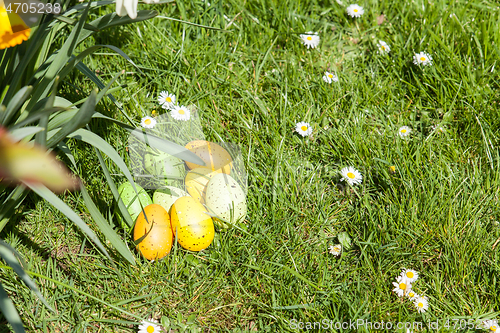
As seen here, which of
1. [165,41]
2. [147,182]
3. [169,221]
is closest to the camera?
[169,221]

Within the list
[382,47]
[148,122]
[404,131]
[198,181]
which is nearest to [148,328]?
[198,181]

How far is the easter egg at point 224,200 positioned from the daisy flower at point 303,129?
540mm

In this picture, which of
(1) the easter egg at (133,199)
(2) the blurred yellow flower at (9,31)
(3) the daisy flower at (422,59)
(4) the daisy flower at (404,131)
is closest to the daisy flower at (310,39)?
(3) the daisy flower at (422,59)

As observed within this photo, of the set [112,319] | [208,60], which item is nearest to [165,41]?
[208,60]

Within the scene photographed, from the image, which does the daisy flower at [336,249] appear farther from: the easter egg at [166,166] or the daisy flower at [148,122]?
the daisy flower at [148,122]

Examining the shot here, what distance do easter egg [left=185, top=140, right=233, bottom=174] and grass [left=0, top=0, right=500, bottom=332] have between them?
0.56 feet

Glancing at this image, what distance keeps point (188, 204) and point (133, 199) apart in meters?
0.24

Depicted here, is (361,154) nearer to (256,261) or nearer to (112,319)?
(256,261)

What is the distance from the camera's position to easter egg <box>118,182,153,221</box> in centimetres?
172

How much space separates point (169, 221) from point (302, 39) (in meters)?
1.48

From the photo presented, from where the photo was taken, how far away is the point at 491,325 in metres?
1.57

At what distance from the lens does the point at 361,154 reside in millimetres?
2049

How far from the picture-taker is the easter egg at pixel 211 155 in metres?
1.83

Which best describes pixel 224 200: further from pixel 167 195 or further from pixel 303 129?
pixel 303 129
